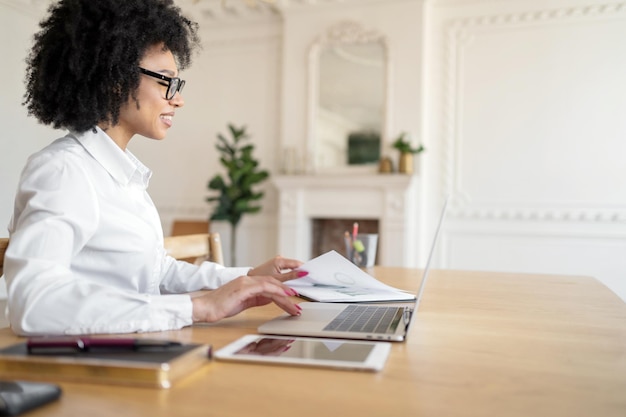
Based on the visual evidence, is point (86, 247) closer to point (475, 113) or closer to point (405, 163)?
point (405, 163)

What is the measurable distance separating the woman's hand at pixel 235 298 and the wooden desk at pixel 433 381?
0.08 feet

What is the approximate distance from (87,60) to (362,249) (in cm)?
103

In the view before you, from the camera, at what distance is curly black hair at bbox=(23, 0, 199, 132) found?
1.16 metres

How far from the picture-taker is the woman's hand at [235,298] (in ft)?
2.97

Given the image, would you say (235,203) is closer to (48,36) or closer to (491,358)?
(48,36)

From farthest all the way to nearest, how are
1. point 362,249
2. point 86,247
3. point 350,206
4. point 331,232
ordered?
point 331,232, point 350,206, point 362,249, point 86,247

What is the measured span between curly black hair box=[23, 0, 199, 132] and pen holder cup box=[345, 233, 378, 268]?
89 cm

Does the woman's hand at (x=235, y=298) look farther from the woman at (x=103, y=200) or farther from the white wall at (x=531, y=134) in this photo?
the white wall at (x=531, y=134)

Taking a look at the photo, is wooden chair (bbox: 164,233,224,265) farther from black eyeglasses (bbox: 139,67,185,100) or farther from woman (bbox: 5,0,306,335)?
black eyeglasses (bbox: 139,67,185,100)

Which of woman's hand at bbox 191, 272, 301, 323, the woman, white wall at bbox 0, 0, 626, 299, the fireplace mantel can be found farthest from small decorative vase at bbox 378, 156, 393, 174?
woman's hand at bbox 191, 272, 301, 323

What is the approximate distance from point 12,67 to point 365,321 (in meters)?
5.12

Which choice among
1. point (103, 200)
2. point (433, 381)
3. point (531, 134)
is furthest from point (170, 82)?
point (531, 134)

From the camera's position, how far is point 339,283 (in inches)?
51.3

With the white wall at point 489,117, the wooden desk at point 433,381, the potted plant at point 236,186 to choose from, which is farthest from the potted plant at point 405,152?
the wooden desk at point 433,381
